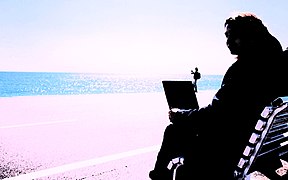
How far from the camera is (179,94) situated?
3.11 metres

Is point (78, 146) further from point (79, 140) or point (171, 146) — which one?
point (171, 146)

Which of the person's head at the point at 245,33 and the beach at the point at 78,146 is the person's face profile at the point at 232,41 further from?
the beach at the point at 78,146

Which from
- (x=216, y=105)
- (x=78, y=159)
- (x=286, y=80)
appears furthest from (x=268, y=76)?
(x=78, y=159)

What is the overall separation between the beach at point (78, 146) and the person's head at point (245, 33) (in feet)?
8.13

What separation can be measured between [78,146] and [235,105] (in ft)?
14.0

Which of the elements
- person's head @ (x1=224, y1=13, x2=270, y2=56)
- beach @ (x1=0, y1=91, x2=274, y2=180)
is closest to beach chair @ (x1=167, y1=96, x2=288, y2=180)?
person's head @ (x1=224, y1=13, x2=270, y2=56)

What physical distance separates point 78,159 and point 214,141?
3166 mm

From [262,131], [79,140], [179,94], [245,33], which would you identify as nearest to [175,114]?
[179,94]

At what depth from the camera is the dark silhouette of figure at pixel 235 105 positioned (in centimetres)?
245

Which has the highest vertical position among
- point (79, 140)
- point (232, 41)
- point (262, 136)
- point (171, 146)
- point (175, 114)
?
point (232, 41)

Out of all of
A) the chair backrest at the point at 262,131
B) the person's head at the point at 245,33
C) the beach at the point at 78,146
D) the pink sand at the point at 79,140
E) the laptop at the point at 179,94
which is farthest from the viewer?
the pink sand at the point at 79,140

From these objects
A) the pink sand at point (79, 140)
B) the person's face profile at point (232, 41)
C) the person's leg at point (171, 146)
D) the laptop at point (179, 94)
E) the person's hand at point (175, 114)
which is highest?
the person's face profile at point (232, 41)

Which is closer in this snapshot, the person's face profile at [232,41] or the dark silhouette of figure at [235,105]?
the dark silhouette of figure at [235,105]

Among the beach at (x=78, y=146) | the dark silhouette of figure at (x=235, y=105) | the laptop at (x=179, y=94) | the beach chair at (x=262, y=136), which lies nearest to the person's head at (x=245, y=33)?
the dark silhouette of figure at (x=235, y=105)
